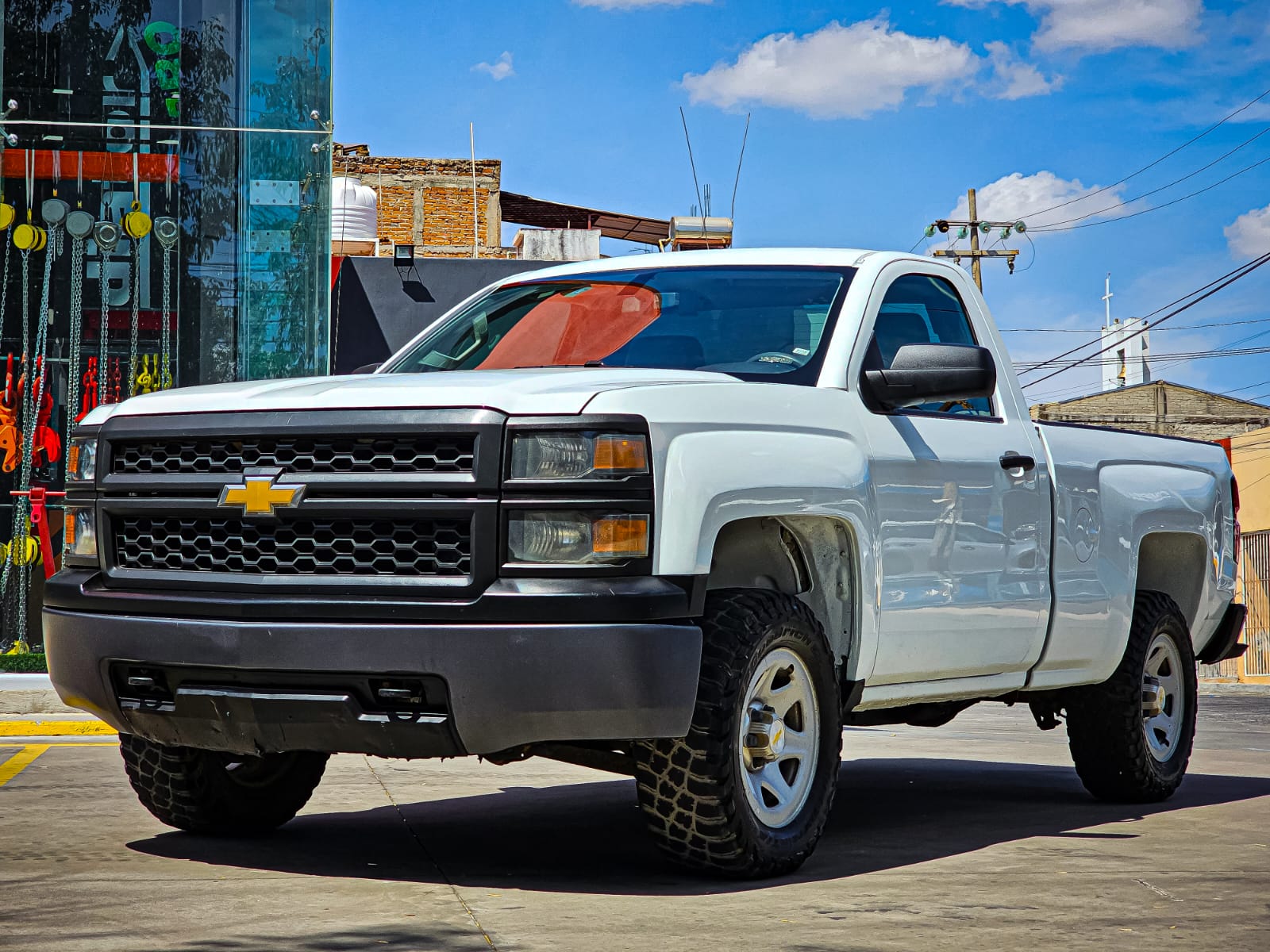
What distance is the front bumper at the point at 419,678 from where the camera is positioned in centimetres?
454

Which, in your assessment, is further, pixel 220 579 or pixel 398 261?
pixel 398 261

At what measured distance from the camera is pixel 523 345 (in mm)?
6238

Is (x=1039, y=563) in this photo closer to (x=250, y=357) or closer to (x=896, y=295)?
(x=896, y=295)

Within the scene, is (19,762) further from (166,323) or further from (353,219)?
(353,219)

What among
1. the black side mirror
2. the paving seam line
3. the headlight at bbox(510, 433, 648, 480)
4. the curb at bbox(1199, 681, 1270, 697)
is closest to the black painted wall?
the curb at bbox(1199, 681, 1270, 697)

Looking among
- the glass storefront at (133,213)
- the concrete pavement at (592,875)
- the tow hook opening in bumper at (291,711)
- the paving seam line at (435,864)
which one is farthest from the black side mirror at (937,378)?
the glass storefront at (133,213)

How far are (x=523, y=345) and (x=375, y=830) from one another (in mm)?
1839

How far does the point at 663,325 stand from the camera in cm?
605

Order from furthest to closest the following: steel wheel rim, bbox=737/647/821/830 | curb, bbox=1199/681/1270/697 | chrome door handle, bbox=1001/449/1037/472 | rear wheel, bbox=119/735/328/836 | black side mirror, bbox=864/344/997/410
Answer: curb, bbox=1199/681/1270/697
chrome door handle, bbox=1001/449/1037/472
rear wheel, bbox=119/735/328/836
black side mirror, bbox=864/344/997/410
steel wheel rim, bbox=737/647/821/830

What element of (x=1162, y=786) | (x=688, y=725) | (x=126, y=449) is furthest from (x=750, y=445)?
(x=1162, y=786)

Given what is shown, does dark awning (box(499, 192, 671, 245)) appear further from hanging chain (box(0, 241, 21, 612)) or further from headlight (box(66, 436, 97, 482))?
headlight (box(66, 436, 97, 482))

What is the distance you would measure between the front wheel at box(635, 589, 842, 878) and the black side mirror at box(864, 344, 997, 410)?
86 cm

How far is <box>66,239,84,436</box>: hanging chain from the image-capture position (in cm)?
1669

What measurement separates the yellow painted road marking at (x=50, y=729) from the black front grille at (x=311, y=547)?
6.47 meters
